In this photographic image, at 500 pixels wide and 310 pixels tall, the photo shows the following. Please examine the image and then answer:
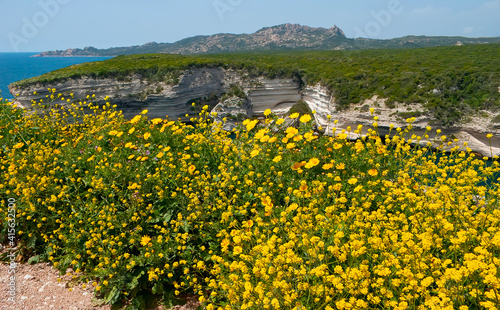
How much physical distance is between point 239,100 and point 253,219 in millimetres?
43211

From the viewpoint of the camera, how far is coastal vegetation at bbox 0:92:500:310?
2701 millimetres

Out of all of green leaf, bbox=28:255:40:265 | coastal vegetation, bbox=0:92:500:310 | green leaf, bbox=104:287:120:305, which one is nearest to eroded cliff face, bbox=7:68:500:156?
coastal vegetation, bbox=0:92:500:310

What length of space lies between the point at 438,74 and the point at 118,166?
45705 millimetres

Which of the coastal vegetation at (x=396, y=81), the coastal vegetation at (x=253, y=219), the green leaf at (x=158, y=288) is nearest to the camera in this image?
the coastal vegetation at (x=253, y=219)

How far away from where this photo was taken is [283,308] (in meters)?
2.65

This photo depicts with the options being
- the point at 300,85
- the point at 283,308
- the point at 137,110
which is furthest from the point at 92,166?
the point at 300,85

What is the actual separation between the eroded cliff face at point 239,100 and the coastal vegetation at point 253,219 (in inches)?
1116

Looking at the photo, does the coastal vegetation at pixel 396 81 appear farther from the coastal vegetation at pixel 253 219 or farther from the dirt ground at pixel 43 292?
the dirt ground at pixel 43 292

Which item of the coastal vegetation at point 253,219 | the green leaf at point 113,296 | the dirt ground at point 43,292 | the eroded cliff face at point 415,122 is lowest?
the eroded cliff face at point 415,122

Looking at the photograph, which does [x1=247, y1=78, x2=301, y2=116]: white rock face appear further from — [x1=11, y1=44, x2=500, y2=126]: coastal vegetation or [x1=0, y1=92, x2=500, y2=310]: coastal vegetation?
[x1=0, y1=92, x2=500, y2=310]: coastal vegetation

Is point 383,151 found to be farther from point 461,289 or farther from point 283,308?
point 283,308

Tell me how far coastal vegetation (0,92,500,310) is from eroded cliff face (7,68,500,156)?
28.4 m

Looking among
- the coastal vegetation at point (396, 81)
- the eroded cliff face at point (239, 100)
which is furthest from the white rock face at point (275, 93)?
the coastal vegetation at point (396, 81)

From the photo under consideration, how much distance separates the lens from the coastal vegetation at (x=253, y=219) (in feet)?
8.86
